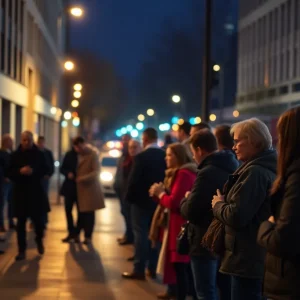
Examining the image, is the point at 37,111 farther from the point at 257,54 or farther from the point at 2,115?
the point at 257,54

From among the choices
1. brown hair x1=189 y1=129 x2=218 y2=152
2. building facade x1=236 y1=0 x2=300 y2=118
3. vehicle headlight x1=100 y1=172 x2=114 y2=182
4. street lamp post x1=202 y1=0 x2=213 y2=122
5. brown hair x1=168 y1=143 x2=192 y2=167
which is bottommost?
vehicle headlight x1=100 y1=172 x2=114 y2=182

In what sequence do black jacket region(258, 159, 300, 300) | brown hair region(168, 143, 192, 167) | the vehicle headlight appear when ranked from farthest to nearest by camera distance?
the vehicle headlight
brown hair region(168, 143, 192, 167)
black jacket region(258, 159, 300, 300)

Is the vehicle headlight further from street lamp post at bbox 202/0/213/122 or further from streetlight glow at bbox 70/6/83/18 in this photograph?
street lamp post at bbox 202/0/213/122

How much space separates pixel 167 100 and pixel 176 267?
75001 millimetres

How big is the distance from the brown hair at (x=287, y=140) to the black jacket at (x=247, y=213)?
0.93 metres

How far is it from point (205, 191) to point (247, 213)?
1.45 metres

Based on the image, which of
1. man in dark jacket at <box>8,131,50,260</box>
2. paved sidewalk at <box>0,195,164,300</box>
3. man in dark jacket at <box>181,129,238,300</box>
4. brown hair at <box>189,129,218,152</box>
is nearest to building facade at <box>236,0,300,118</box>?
paved sidewalk at <box>0,195,164,300</box>

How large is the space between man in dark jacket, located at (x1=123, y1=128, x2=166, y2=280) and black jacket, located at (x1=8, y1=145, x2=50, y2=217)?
1974mm

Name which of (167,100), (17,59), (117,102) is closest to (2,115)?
(17,59)

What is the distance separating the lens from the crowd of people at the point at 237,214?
4084 millimetres

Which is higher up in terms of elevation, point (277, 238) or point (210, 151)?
point (210, 151)

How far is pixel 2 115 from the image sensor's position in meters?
32.8

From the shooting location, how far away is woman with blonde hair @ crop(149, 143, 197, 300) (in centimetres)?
793

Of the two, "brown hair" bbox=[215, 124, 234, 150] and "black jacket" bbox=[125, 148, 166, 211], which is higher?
"brown hair" bbox=[215, 124, 234, 150]
